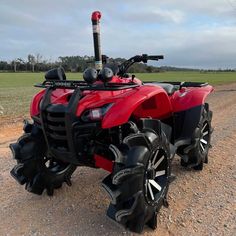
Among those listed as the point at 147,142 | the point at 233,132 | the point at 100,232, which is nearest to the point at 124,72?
the point at 147,142

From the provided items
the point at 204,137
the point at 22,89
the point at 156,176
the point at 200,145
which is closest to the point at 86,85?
the point at 156,176

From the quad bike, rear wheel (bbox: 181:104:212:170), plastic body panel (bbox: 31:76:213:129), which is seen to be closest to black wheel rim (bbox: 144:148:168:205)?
the quad bike

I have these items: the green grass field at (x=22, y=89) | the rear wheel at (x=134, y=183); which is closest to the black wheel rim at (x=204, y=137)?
the rear wheel at (x=134, y=183)

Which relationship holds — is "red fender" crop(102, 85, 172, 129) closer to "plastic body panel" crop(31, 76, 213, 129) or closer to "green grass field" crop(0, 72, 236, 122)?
"plastic body panel" crop(31, 76, 213, 129)

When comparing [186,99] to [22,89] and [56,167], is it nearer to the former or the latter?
[56,167]

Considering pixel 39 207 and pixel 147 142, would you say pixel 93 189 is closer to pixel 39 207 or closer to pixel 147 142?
pixel 39 207

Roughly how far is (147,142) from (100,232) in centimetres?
100

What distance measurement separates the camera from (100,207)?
4059 millimetres

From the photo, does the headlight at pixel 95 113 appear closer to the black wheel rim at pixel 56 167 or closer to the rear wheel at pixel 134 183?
the rear wheel at pixel 134 183

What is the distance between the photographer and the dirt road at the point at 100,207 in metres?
3.57

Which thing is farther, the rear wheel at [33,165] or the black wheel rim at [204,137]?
the black wheel rim at [204,137]

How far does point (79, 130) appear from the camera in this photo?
10.9 feet

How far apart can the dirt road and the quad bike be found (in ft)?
0.76

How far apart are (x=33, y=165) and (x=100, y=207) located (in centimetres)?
89
